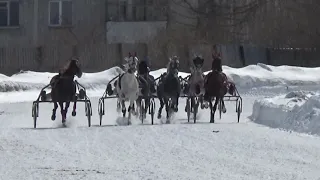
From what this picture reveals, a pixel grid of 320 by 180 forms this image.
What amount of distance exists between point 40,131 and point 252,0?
3778 centimetres

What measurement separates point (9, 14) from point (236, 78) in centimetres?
1873

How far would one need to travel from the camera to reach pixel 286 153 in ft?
50.5

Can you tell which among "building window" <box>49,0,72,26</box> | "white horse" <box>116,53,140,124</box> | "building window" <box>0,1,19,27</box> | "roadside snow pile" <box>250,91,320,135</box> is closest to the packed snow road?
"roadside snow pile" <box>250,91,320,135</box>

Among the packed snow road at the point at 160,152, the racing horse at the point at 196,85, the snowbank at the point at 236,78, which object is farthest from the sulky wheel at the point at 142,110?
the snowbank at the point at 236,78

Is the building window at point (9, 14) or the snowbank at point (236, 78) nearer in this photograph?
the snowbank at point (236, 78)

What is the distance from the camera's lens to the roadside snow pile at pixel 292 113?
19797 millimetres

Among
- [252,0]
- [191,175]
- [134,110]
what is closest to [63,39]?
[252,0]

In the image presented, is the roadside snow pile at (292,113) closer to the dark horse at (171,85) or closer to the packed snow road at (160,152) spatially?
the packed snow road at (160,152)

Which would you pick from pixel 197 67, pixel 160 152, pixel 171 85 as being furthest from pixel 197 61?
pixel 160 152

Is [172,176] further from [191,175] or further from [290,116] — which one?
[290,116]

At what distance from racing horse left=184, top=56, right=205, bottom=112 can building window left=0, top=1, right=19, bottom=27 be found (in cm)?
2995

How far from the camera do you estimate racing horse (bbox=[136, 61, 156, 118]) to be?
24.2 m

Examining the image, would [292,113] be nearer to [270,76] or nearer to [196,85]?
[196,85]

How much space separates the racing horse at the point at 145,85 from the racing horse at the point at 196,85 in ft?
3.27
